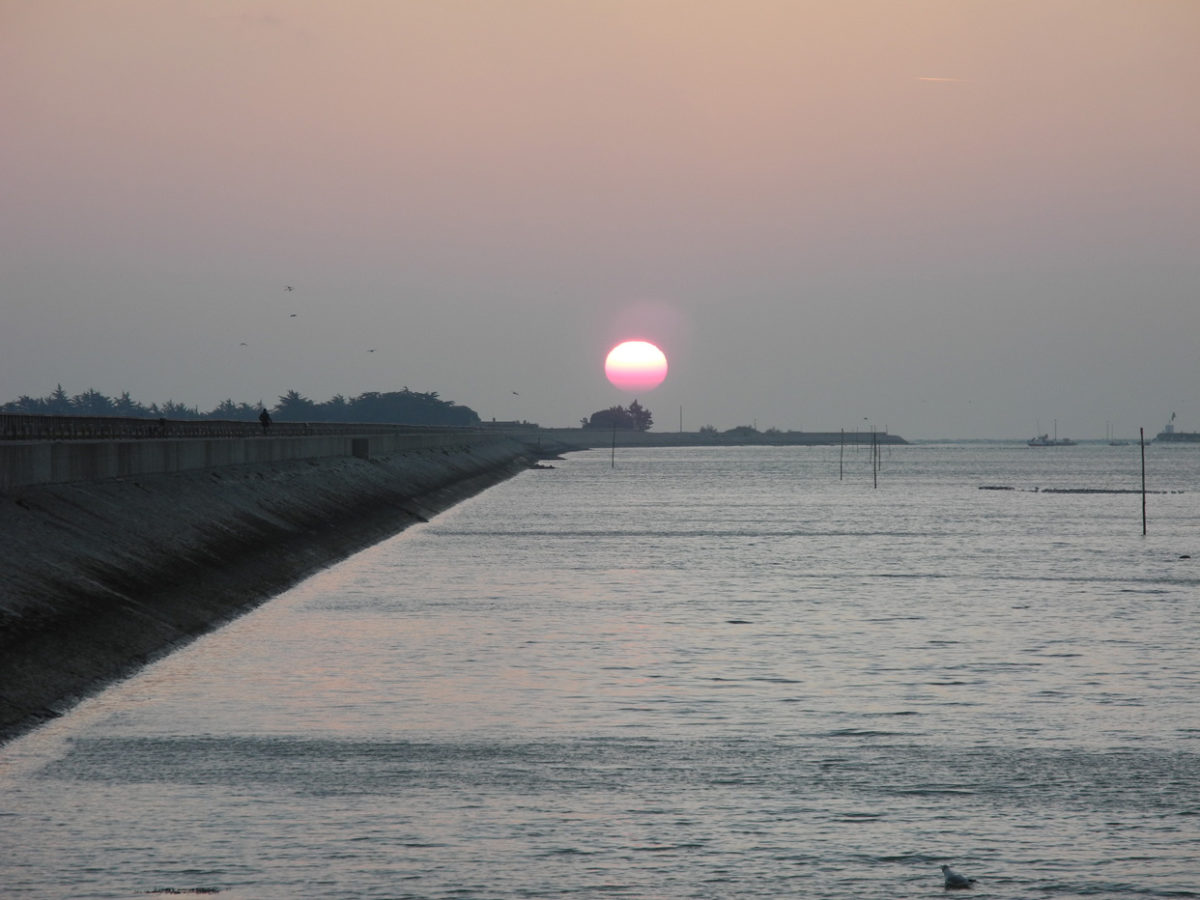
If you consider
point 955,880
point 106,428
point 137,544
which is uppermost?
point 106,428

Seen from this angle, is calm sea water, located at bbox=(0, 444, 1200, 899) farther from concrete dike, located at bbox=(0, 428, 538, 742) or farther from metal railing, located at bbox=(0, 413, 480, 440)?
metal railing, located at bbox=(0, 413, 480, 440)

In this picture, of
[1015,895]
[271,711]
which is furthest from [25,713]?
[1015,895]

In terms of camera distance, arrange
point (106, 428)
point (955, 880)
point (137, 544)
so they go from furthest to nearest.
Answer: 1. point (106, 428)
2. point (137, 544)
3. point (955, 880)

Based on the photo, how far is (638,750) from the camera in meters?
17.1

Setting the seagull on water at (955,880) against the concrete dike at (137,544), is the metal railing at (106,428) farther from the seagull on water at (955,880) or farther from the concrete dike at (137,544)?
the seagull on water at (955,880)

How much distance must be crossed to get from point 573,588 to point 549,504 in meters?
48.0

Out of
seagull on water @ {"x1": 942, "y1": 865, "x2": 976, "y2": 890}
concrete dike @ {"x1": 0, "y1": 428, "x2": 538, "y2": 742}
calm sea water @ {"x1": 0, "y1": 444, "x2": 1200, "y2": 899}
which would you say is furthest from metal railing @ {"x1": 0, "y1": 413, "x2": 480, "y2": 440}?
seagull on water @ {"x1": 942, "y1": 865, "x2": 976, "y2": 890}

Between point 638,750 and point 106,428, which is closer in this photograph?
point 638,750

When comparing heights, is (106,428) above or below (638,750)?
above

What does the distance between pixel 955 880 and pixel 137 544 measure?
79.1 ft

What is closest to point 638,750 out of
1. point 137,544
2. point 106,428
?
point 137,544

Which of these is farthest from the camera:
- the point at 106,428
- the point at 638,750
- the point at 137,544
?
the point at 106,428

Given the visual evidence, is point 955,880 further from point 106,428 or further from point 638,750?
point 106,428

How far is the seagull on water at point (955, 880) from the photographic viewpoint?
1170 centimetres
